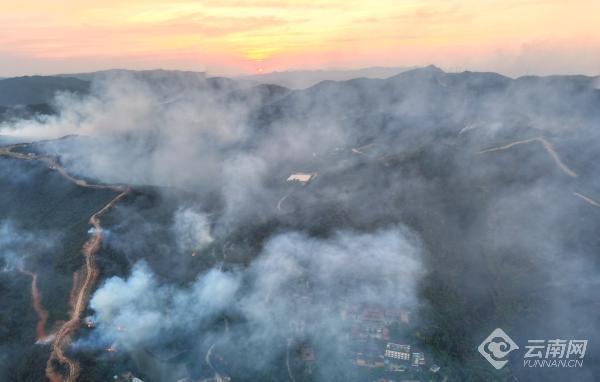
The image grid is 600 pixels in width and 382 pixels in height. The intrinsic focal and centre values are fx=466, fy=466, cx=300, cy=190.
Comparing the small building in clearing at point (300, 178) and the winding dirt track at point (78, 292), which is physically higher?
the small building in clearing at point (300, 178)

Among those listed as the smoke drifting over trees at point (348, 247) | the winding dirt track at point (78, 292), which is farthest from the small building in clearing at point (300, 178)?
the winding dirt track at point (78, 292)

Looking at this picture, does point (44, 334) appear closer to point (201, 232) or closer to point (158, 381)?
point (158, 381)

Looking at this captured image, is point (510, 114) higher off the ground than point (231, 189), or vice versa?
point (510, 114)

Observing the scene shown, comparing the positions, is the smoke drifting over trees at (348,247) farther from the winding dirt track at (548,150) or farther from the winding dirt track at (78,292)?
the winding dirt track at (78,292)

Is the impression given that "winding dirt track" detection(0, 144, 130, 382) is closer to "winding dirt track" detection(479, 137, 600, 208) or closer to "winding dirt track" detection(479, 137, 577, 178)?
"winding dirt track" detection(479, 137, 577, 178)

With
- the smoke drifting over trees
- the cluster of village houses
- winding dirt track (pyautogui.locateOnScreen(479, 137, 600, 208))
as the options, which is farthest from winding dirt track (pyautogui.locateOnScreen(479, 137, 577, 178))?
the cluster of village houses

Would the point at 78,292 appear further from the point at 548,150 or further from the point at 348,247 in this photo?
the point at 548,150

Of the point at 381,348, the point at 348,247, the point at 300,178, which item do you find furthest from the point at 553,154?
the point at 381,348

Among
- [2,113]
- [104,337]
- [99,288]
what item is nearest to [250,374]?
[104,337]
